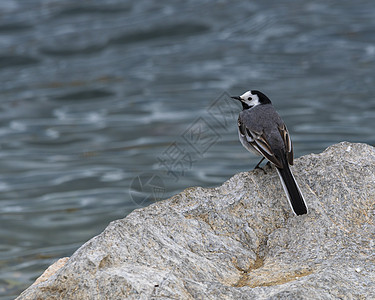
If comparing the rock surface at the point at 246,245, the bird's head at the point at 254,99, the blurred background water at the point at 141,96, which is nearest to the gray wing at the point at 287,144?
the rock surface at the point at 246,245

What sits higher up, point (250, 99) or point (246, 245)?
point (250, 99)

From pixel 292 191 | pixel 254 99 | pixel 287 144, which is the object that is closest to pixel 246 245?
pixel 292 191

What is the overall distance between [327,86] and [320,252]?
1243cm

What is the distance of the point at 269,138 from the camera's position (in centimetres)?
639

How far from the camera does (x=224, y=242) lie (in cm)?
498

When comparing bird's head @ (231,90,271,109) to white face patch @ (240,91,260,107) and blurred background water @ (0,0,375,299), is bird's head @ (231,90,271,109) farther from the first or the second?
blurred background water @ (0,0,375,299)

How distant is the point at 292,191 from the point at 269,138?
111cm

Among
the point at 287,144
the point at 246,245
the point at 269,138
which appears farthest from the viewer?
the point at 269,138

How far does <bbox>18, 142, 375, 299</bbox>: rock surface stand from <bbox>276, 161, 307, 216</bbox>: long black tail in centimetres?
8

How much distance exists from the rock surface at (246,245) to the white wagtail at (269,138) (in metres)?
0.13

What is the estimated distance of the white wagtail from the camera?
5.42 m

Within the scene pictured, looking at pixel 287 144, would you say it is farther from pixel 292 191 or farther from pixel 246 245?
pixel 246 245

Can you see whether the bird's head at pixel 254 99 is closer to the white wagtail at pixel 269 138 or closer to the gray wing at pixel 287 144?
the white wagtail at pixel 269 138

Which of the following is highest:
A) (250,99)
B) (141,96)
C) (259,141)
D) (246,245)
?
(250,99)
